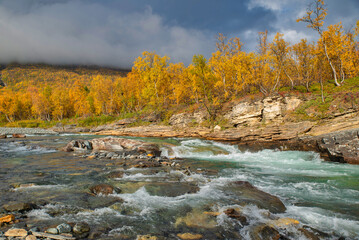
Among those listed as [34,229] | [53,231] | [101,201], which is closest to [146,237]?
[53,231]

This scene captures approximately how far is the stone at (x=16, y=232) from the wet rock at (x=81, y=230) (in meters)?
1.11

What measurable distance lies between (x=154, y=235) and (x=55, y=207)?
386 cm

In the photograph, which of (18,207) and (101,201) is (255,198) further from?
(18,207)

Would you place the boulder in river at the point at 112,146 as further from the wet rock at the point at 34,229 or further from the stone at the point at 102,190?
the wet rock at the point at 34,229

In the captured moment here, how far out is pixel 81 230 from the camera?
16.9 ft

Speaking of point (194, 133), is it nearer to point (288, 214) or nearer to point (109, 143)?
point (109, 143)

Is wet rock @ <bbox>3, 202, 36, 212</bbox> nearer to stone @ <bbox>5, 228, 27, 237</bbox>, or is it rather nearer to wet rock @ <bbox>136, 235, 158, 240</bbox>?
stone @ <bbox>5, 228, 27, 237</bbox>

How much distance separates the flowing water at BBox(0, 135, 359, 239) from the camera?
19.5ft

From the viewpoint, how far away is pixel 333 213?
23.2 feet

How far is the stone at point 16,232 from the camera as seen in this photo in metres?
4.61

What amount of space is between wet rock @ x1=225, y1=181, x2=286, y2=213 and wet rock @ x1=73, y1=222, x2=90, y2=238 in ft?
18.4

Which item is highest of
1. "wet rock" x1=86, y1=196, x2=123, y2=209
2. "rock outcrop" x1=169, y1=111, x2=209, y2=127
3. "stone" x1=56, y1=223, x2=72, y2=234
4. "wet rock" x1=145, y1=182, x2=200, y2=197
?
"rock outcrop" x1=169, y1=111, x2=209, y2=127

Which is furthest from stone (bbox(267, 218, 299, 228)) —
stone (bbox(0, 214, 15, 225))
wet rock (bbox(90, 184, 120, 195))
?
stone (bbox(0, 214, 15, 225))

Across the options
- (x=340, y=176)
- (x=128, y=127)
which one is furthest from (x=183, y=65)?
(x=340, y=176)
